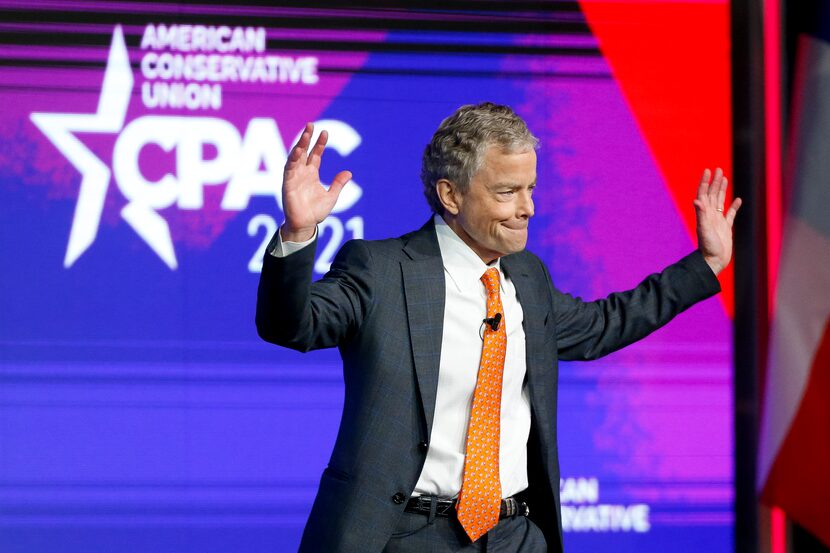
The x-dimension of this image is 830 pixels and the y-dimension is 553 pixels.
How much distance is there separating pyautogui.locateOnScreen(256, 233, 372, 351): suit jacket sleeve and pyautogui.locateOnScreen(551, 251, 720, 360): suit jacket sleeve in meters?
0.58

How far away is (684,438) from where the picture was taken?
4367 millimetres

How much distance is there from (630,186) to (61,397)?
2357mm

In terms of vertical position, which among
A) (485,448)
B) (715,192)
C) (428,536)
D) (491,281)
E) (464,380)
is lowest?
(428,536)

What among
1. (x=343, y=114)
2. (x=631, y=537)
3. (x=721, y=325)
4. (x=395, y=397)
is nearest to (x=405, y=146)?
(x=343, y=114)

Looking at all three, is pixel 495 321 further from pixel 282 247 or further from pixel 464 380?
pixel 282 247

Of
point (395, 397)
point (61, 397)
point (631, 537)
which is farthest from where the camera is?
point (631, 537)

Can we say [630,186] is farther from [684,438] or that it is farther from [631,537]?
[631,537]

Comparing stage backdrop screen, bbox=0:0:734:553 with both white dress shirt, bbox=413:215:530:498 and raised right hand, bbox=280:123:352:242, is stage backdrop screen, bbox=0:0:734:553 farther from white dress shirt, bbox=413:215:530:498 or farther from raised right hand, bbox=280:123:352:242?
raised right hand, bbox=280:123:352:242

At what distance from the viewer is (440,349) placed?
2301mm

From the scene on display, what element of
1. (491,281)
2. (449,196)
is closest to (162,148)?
(449,196)

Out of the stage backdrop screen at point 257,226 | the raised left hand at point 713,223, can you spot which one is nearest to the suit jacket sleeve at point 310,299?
the raised left hand at point 713,223

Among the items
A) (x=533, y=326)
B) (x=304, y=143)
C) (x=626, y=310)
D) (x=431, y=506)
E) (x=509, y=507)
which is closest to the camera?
(x=304, y=143)

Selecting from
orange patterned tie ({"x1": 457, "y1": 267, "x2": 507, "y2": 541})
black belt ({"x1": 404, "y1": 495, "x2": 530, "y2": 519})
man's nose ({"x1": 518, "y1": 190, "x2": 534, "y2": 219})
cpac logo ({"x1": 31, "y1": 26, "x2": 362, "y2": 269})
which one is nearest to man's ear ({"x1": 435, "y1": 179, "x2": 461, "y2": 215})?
man's nose ({"x1": 518, "y1": 190, "x2": 534, "y2": 219})

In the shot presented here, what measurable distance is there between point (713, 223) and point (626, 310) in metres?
0.31
